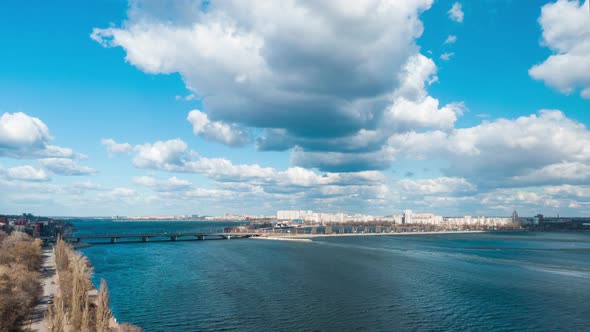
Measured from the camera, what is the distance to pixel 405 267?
251 feet

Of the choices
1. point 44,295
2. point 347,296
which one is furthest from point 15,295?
point 347,296

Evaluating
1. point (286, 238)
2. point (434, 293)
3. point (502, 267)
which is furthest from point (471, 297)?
point (286, 238)

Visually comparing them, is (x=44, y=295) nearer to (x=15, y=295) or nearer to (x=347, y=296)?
(x=15, y=295)

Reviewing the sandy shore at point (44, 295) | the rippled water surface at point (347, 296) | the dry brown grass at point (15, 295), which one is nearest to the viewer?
the dry brown grass at point (15, 295)

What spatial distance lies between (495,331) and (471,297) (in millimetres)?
14473

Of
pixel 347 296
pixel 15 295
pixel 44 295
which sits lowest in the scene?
pixel 347 296

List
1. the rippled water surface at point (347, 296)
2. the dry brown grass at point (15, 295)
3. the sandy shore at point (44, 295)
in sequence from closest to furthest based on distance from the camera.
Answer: the dry brown grass at point (15, 295) → the sandy shore at point (44, 295) → the rippled water surface at point (347, 296)

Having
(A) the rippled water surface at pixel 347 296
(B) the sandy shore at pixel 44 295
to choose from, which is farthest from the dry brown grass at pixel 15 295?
(A) the rippled water surface at pixel 347 296

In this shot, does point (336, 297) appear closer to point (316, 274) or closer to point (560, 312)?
point (316, 274)

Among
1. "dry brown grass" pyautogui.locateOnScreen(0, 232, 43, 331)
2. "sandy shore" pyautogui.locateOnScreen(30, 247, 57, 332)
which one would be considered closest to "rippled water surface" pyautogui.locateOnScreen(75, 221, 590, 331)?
"sandy shore" pyautogui.locateOnScreen(30, 247, 57, 332)

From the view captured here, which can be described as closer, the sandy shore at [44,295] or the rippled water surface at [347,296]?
the sandy shore at [44,295]

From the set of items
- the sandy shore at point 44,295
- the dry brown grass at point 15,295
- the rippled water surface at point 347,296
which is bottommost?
the rippled water surface at point 347,296

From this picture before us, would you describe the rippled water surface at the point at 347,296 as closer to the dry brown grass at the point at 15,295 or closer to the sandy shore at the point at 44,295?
the sandy shore at the point at 44,295

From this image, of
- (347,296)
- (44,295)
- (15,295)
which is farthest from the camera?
(347,296)
